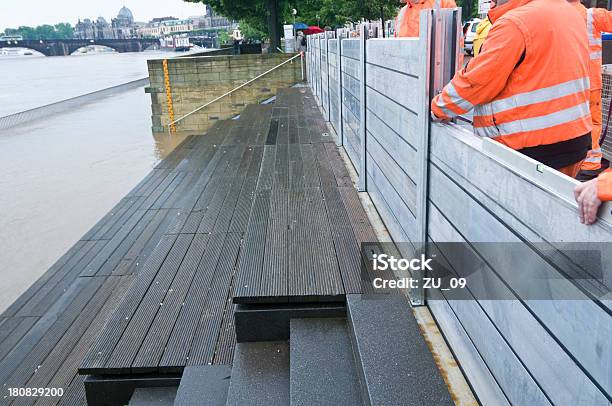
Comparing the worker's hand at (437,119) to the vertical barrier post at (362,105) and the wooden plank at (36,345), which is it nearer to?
the vertical barrier post at (362,105)

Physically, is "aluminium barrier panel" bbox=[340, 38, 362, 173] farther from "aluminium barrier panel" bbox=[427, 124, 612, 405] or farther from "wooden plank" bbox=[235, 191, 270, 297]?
"aluminium barrier panel" bbox=[427, 124, 612, 405]

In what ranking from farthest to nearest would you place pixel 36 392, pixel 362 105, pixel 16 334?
1. pixel 362 105
2. pixel 16 334
3. pixel 36 392

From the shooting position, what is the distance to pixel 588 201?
1.26 m

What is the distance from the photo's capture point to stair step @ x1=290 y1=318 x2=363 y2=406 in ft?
7.79

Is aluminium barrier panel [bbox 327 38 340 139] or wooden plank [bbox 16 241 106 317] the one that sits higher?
aluminium barrier panel [bbox 327 38 340 139]

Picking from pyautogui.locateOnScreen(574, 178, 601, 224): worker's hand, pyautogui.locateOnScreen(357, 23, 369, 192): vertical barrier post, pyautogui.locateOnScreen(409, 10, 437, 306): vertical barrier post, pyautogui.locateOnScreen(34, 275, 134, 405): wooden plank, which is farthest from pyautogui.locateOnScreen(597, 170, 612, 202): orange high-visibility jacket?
pyautogui.locateOnScreen(357, 23, 369, 192): vertical barrier post

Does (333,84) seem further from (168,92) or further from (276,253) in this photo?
(168,92)

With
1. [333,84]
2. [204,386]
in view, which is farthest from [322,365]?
[333,84]

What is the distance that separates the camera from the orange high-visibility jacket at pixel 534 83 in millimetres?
2162

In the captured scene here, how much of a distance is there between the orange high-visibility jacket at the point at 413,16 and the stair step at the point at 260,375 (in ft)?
11.4

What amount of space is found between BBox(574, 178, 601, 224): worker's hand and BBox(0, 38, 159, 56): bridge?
11649cm

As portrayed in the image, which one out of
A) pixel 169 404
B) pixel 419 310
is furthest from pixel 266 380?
pixel 419 310

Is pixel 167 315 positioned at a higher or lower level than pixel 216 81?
lower

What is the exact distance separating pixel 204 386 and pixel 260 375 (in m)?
0.32
